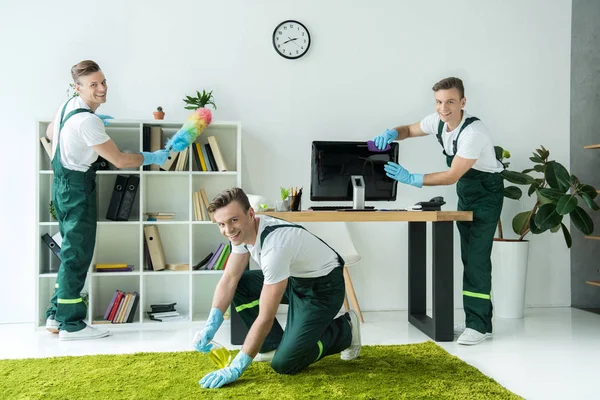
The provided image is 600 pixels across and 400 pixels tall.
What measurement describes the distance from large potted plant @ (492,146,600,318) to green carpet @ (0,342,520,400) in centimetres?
144

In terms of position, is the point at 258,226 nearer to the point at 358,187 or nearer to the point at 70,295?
the point at 358,187

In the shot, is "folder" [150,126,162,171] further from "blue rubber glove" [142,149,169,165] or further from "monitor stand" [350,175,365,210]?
"monitor stand" [350,175,365,210]

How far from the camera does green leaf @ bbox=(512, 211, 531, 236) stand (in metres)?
4.23

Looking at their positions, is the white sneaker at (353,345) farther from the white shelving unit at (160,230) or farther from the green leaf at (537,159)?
the green leaf at (537,159)

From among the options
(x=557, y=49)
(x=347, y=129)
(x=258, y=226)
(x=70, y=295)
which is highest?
(x=557, y=49)

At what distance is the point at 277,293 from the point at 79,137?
1734mm

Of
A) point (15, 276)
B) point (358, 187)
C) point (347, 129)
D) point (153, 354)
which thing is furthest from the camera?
point (347, 129)

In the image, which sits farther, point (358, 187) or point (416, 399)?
point (358, 187)

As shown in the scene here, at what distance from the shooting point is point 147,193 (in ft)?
13.7

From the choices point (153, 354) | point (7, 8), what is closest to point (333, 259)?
point (153, 354)

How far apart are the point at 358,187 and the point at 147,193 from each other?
161 cm

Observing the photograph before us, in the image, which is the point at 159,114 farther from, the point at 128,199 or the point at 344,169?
the point at 344,169

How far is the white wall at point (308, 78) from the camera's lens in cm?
404

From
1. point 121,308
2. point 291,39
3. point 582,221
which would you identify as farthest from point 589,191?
point 121,308
